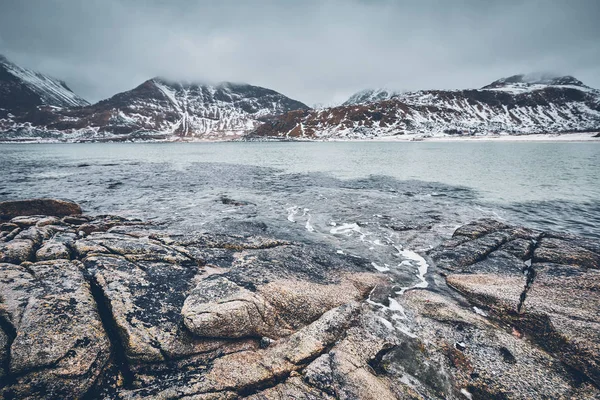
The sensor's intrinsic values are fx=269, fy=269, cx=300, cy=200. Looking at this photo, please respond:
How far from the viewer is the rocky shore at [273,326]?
5.48m

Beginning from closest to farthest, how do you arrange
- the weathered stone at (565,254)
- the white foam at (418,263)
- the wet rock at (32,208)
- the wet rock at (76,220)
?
the white foam at (418,263) → the weathered stone at (565,254) → the wet rock at (76,220) → the wet rock at (32,208)

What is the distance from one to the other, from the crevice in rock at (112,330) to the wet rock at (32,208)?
42.1 feet

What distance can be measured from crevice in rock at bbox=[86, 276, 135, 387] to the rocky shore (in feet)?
0.10

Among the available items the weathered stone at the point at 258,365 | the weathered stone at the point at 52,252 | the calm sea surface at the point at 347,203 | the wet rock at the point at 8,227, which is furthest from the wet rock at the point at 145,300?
the wet rock at the point at 8,227

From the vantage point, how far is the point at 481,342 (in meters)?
7.17

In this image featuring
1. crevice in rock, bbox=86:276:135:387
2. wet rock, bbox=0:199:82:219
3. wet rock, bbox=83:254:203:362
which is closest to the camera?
crevice in rock, bbox=86:276:135:387

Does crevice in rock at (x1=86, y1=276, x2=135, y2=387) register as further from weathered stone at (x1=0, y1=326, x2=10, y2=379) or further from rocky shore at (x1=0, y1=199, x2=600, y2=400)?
weathered stone at (x1=0, y1=326, x2=10, y2=379)

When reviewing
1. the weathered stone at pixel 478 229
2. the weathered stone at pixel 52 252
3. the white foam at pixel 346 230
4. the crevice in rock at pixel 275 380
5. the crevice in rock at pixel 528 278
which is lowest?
the white foam at pixel 346 230

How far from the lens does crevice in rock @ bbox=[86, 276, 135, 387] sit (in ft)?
18.5

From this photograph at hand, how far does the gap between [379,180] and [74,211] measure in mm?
29891

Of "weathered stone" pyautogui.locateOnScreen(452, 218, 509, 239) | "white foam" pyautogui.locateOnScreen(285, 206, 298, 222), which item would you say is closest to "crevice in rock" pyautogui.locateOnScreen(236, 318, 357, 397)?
"weathered stone" pyautogui.locateOnScreen(452, 218, 509, 239)

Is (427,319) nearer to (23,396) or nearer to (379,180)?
(23,396)

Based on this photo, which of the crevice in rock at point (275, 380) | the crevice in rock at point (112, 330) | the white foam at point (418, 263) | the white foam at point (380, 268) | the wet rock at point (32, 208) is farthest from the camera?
the wet rock at point (32, 208)

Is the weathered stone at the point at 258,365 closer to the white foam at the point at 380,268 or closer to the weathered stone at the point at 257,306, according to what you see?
the weathered stone at the point at 257,306
